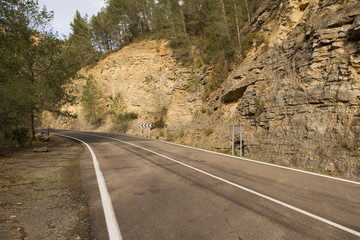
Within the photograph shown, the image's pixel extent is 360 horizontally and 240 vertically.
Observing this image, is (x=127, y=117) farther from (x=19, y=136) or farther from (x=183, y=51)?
(x=19, y=136)

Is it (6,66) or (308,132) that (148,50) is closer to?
(6,66)

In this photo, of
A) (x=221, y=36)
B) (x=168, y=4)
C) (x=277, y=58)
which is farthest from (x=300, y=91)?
(x=168, y=4)

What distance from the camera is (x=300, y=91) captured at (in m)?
11.0

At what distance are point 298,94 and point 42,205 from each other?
12.7 m

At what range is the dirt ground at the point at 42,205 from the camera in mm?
3143

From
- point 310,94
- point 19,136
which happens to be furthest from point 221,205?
point 19,136

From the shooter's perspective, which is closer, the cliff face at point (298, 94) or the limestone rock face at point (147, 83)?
the cliff face at point (298, 94)

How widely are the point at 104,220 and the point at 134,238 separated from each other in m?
0.87

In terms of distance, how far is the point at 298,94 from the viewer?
36.2 feet

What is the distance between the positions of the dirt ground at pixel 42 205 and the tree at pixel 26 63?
512cm

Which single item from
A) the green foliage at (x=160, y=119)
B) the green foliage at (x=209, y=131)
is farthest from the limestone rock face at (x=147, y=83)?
the green foliage at (x=209, y=131)

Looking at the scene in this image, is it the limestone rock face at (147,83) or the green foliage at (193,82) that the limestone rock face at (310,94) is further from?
the limestone rock face at (147,83)

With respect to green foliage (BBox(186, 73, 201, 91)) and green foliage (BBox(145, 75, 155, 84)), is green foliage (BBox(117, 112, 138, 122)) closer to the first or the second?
green foliage (BBox(145, 75, 155, 84))

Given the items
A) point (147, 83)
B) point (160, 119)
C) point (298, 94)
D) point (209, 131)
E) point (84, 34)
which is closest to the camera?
point (298, 94)
